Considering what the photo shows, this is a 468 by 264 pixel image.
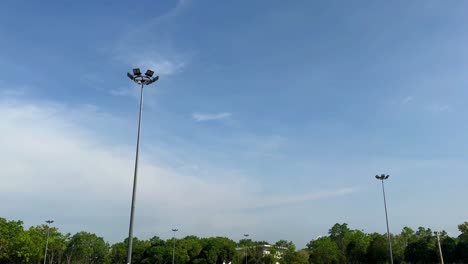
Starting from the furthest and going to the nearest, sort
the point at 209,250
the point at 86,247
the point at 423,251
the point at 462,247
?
the point at 86,247, the point at 209,250, the point at 423,251, the point at 462,247

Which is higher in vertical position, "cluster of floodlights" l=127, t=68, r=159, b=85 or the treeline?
"cluster of floodlights" l=127, t=68, r=159, b=85

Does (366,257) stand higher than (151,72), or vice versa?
(151,72)

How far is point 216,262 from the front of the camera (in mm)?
90625

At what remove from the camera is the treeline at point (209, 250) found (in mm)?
74188

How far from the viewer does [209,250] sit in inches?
3494

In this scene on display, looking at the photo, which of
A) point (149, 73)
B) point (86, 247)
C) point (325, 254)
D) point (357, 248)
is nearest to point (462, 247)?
point (357, 248)

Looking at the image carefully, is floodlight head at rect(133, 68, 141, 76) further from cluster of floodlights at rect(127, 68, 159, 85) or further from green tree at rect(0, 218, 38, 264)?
green tree at rect(0, 218, 38, 264)

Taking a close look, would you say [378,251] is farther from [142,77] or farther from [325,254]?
[142,77]

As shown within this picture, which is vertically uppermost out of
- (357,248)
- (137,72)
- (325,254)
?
(137,72)

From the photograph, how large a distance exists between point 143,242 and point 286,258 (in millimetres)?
36726

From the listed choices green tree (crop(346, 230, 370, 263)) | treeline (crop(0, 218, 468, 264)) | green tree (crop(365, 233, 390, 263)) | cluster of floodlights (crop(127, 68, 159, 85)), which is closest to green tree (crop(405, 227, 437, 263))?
treeline (crop(0, 218, 468, 264))

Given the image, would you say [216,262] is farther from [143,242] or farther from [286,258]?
[143,242]

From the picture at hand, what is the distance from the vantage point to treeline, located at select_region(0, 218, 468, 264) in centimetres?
7419

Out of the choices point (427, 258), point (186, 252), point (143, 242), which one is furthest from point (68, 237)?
point (427, 258)
